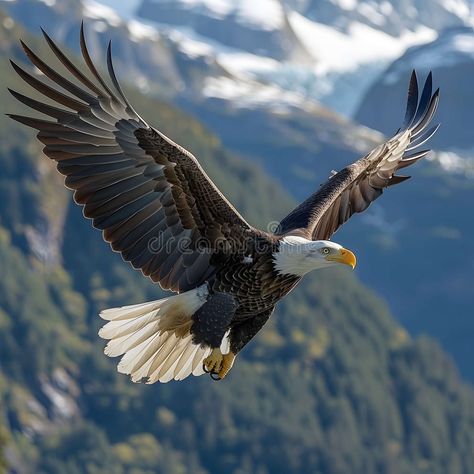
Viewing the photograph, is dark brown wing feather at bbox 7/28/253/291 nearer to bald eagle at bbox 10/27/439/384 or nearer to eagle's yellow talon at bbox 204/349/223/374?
bald eagle at bbox 10/27/439/384

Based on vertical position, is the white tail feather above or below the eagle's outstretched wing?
below

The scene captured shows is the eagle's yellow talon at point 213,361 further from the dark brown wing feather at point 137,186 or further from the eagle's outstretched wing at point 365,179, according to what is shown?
the eagle's outstretched wing at point 365,179

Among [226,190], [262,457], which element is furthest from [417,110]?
[226,190]

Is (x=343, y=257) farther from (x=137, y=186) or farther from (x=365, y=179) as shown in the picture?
(x=365, y=179)

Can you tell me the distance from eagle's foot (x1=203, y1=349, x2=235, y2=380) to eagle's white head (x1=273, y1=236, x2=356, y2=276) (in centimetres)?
80

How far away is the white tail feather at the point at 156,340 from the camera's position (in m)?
10.3

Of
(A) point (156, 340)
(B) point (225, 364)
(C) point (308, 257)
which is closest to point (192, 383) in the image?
(A) point (156, 340)

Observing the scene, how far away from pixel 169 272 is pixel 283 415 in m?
102

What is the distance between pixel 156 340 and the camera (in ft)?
34.7

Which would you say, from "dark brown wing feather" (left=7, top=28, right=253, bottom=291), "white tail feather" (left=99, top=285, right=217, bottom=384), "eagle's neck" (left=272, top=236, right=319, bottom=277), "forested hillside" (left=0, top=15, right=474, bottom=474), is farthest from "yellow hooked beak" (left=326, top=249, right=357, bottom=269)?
"forested hillside" (left=0, top=15, right=474, bottom=474)

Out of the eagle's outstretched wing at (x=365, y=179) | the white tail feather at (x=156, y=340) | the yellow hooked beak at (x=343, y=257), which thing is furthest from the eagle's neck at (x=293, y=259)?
the white tail feather at (x=156, y=340)

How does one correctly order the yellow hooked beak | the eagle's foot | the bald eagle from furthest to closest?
1. the eagle's foot
2. the bald eagle
3. the yellow hooked beak

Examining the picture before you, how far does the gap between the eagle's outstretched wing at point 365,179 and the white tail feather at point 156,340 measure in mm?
943

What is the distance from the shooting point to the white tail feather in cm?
1034
